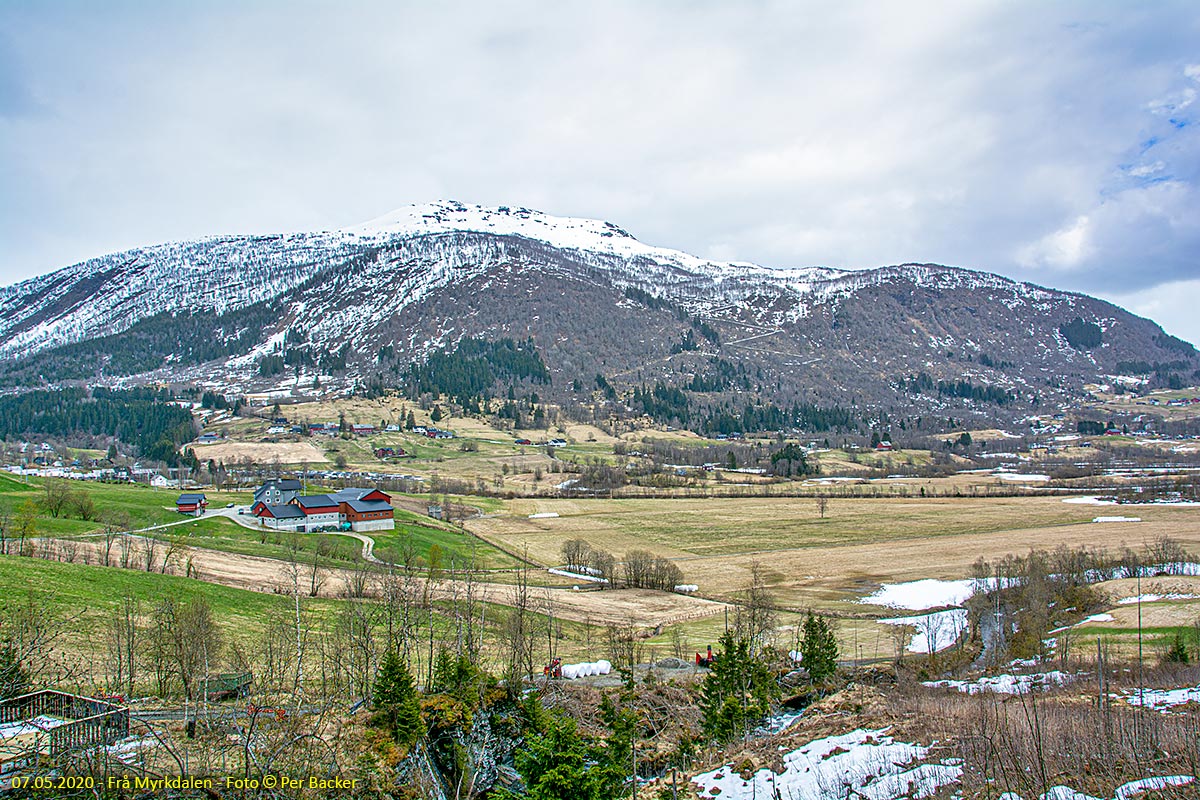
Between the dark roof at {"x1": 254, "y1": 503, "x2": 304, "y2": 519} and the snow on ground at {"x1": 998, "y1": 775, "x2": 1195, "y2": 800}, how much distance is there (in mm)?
89863

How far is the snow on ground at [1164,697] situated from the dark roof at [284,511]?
87330 mm

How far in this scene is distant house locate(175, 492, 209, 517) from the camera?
283 feet

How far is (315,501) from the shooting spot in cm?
9269

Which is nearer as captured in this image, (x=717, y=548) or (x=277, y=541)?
(x=277, y=541)

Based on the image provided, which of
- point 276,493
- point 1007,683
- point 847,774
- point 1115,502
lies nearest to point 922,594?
point 1007,683

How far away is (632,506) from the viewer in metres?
123

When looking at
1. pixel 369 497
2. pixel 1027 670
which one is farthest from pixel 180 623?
pixel 369 497

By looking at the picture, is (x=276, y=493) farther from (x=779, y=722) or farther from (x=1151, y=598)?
(x=1151, y=598)

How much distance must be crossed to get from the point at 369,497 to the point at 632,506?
4772 centimetres

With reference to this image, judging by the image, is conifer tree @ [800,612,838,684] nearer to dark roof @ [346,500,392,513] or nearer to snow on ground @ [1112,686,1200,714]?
snow on ground @ [1112,686,1200,714]

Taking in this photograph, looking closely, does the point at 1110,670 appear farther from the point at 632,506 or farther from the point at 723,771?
the point at 632,506

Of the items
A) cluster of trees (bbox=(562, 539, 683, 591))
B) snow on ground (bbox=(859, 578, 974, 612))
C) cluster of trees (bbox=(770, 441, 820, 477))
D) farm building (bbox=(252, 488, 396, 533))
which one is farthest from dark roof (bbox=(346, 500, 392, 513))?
cluster of trees (bbox=(770, 441, 820, 477))

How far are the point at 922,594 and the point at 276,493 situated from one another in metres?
80.9

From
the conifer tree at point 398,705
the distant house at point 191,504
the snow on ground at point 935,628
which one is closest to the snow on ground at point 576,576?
the snow on ground at point 935,628
